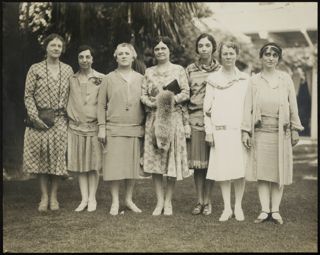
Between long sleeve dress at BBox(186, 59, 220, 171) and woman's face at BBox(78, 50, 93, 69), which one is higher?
woman's face at BBox(78, 50, 93, 69)

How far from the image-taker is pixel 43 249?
3645 millimetres

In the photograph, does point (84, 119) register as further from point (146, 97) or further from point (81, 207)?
point (81, 207)

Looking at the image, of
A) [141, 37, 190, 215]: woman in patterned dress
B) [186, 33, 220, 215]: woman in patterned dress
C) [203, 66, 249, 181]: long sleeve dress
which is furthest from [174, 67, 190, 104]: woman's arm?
[203, 66, 249, 181]: long sleeve dress

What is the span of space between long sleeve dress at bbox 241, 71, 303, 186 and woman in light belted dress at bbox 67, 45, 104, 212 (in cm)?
151

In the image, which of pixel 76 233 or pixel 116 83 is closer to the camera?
pixel 76 233

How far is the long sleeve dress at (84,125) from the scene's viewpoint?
4.79 m

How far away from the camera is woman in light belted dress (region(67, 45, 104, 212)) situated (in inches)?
188

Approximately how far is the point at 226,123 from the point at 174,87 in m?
0.61

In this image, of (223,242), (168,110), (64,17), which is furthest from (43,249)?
(64,17)

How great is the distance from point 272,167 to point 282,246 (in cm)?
87

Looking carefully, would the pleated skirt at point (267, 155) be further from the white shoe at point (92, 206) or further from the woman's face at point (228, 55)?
the white shoe at point (92, 206)

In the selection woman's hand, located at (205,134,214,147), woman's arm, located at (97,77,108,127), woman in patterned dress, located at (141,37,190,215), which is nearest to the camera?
woman's hand, located at (205,134,214,147)

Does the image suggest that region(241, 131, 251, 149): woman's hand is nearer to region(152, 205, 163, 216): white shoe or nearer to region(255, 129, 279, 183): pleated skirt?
region(255, 129, 279, 183): pleated skirt

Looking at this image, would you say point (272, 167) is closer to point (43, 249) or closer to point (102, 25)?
point (43, 249)
